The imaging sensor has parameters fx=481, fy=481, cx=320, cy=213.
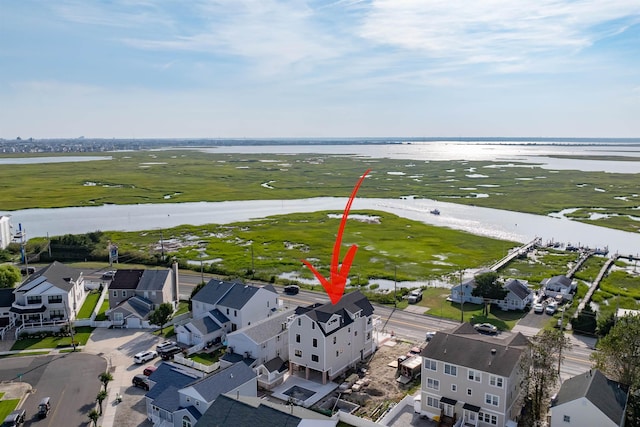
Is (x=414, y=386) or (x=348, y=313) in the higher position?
(x=348, y=313)

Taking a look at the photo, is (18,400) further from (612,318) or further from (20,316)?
(612,318)

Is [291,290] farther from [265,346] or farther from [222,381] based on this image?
[222,381]

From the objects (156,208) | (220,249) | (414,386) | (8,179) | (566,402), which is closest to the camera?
(566,402)

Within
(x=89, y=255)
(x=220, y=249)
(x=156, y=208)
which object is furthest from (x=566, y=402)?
(x=156, y=208)

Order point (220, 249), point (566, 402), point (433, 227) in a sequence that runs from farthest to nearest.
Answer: point (433, 227) < point (220, 249) < point (566, 402)

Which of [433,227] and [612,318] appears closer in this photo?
[612,318]

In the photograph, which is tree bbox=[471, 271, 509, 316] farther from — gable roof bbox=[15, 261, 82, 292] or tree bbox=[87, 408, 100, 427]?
gable roof bbox=[15, 261, 82, 292]

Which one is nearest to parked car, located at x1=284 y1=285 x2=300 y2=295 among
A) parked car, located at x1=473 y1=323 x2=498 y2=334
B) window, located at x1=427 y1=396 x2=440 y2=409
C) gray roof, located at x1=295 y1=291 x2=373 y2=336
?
gray roof, located at x1=295 y1=291 x2=373 y2=336
